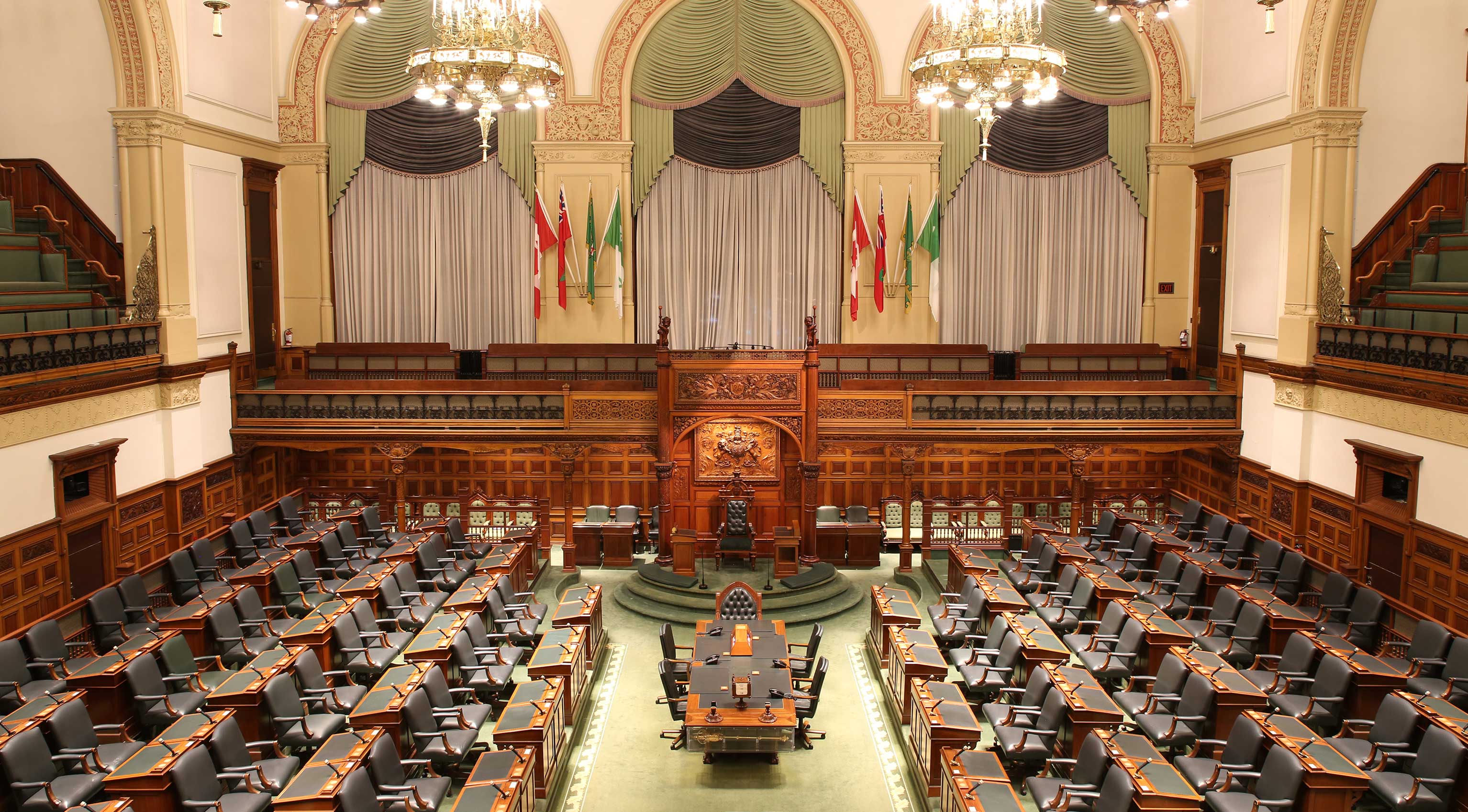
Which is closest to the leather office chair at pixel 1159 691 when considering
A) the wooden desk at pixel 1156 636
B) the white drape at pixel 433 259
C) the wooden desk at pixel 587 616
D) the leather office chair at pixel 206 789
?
the wooden desk at pixel 1156 636

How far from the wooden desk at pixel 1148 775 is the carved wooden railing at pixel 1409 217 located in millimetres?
10132

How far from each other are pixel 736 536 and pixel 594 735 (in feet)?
17.1

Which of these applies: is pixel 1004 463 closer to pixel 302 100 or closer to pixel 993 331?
pixel 993 331

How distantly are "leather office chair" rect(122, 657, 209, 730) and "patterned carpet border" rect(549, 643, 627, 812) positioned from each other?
3430 millimetres

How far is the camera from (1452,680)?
9.92 meters

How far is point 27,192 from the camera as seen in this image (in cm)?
1533

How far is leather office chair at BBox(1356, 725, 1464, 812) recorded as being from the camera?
8055 mm

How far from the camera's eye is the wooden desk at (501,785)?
7824 millimetres

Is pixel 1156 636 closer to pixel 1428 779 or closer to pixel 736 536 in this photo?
pixel 1428 779

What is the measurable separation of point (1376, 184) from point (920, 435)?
25.3 feet

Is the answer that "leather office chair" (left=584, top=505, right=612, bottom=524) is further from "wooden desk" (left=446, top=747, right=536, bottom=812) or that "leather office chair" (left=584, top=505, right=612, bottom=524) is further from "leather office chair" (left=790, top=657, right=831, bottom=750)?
"wooden desk" (left=446, top=747, right=536, bottom=812)

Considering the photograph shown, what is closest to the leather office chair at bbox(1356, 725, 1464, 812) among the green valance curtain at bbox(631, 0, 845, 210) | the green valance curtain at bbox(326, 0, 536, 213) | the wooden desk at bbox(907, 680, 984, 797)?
the wooden desk at bbox(907, 680, 984, 797)

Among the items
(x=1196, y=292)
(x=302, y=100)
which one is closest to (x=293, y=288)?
(x=302, y=100)

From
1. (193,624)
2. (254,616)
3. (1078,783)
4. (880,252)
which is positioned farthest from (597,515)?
(1078,783)
